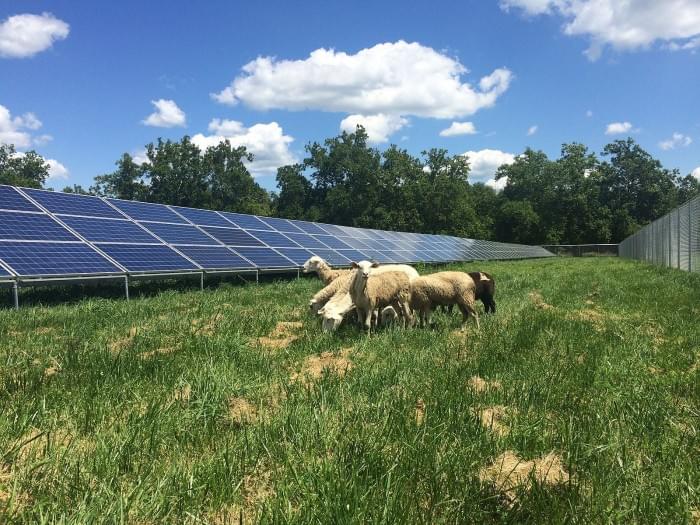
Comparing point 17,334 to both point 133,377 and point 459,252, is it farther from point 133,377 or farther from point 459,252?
point 459,252

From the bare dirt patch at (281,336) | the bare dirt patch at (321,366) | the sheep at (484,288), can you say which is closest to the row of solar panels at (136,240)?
the bare dirt patch at (281,336)

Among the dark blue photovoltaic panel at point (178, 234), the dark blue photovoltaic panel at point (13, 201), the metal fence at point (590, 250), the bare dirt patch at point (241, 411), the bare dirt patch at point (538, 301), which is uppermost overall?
the dark blue photovoltaic panel at point (13, 201)

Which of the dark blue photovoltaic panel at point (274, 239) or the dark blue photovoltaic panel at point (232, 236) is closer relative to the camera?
the dark blue photovoltaic panel at point (232, 236)

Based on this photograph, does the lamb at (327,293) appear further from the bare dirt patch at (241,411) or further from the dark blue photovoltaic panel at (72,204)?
the dark blue photovoltaic panel at (72,204)

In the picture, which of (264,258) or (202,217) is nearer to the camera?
(264,258)

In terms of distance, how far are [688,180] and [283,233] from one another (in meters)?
109

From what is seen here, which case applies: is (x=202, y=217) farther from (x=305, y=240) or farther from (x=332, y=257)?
(x=332, y=257)

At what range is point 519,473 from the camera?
9.55 ft

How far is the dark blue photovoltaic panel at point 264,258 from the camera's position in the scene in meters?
18.4

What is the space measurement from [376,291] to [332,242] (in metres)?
17.8

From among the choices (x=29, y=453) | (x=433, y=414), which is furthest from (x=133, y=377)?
(x=433, y=414)

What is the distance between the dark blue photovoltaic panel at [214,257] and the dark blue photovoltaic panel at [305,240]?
234 inches

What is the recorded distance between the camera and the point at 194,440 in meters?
3.41

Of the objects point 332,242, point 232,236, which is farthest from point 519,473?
point 332,242
